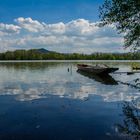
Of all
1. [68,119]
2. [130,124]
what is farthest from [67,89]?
[130,124]

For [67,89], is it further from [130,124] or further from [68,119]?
[130,124]

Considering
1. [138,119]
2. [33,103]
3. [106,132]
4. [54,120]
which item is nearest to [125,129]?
[106,132]

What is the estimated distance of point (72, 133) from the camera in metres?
13.8

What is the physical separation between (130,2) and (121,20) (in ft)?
6.21

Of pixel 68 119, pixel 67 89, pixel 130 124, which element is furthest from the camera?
pixel 67 89

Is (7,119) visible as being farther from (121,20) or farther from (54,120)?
(121,20)

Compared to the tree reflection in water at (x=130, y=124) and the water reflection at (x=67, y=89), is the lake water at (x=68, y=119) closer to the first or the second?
the tree reflection in water at (x=130, y=124)

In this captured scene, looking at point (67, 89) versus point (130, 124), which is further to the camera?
point (67, 89)

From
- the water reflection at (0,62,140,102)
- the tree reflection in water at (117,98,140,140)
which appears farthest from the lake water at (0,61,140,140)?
the water reflection at (0,62,140,102)

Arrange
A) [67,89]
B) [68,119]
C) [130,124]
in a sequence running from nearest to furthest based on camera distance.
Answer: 1. [130,124]
2. [68,119]
3. [67,89]

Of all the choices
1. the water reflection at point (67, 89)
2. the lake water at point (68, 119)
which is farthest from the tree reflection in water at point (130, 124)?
the water reflection at point (67, 89)

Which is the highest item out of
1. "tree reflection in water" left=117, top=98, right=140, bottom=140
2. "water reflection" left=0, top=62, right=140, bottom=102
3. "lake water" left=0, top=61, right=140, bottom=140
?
"tree reflection in water" left=117, top=98, right=140, bottom=140

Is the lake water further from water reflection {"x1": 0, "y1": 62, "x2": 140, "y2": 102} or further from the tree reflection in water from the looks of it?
water reflection {"x1": 0, "y1": 62, "x2": 140, "y2": 102}

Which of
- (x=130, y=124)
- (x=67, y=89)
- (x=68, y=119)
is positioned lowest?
(x=67, y=89)
